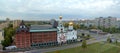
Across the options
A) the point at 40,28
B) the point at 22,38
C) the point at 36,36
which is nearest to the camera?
the point at 22,38

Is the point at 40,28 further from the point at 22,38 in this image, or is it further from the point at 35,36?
the point at 22,38

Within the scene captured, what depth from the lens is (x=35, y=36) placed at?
4934 cm

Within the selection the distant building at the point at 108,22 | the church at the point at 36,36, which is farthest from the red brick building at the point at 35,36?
the distant building at the point at 108,22

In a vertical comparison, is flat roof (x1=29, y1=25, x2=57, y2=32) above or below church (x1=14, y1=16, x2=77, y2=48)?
above

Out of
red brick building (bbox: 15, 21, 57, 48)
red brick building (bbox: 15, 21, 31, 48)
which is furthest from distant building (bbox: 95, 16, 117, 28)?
red brick building (bbox: 15, 21, 31, 48)

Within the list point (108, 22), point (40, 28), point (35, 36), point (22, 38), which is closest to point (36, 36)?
point (35, 36)

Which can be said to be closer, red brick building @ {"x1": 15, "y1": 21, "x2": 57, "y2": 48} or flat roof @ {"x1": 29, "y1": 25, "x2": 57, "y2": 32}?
red brick building @ {"x1": 15, "y1": 21, "x2": 57, "y2": 48}

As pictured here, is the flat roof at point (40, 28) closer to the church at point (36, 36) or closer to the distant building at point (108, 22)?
the church at point (36, 36)

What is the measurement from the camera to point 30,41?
48.1 meters

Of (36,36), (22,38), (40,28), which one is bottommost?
(22,38)

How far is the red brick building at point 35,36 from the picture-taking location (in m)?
47.1

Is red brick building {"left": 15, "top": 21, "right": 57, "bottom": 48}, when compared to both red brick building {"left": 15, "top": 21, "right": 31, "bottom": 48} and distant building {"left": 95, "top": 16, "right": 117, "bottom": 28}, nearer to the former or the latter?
red brick building {"left": 15, "top": 21, "right": 31, "bottom": 48}

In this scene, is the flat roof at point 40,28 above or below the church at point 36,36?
above

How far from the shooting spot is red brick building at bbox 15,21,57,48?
47.1 m
